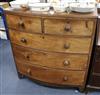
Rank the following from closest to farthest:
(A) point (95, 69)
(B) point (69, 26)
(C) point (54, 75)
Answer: (B) point (69, 26)
(A) point (95, 69)
(C) point (54, 75)

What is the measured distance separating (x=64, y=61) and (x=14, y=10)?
0.69 metres

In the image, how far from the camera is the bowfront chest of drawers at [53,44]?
1342 mm

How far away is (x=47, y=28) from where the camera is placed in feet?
4.61

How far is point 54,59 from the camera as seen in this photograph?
158cm

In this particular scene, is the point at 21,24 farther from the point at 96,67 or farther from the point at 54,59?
the point at 96,67

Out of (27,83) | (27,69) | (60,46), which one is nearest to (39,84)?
Result: (27,83)

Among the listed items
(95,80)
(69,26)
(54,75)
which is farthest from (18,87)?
(69,26)

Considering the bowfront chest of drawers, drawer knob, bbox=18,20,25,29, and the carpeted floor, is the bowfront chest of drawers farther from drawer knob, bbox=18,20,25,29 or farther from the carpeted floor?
the carpeted floor

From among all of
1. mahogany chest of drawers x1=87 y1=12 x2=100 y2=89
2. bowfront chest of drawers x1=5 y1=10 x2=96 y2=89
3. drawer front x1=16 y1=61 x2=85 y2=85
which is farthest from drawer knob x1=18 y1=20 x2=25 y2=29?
mahogany chest of drawers x1=87 y1=12 x2=100 y2=89

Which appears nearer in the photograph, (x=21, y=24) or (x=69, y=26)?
(x=69, y=26)

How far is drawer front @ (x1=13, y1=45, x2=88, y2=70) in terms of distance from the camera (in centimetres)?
153

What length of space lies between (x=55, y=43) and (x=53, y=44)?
0.08ft

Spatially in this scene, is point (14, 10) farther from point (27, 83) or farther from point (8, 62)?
point (8, 62)

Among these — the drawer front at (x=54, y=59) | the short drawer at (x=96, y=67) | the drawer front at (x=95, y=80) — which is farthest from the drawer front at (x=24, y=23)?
the drawer front at (x=95, y=80)
